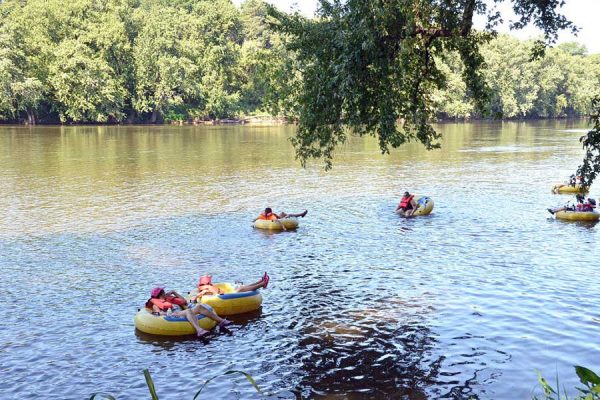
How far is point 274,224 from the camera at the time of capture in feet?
80.9

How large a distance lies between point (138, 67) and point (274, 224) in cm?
7521

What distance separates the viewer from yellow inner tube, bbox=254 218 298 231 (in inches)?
970

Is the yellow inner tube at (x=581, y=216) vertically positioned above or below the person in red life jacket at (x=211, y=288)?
above

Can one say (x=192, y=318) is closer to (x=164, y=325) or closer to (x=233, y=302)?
(x=164, y=325)

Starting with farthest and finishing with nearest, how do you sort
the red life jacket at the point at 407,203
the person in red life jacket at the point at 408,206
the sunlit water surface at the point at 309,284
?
the red life jacket at the point at 407,203, the person in red life jacket at the point at 408,206, the sunlit water surface at the point at 309,284

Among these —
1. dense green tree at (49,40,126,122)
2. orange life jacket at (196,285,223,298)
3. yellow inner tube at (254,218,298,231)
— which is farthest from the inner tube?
dense green tree at (49,40,126,122)

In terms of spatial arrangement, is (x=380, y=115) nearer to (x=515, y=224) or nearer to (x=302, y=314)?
(x=302, y=314)

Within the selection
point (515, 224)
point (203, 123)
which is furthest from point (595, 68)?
point (515, 224)

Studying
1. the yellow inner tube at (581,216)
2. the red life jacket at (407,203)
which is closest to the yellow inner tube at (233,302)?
the red life jacket at (407,203)

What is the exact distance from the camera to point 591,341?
13.6 m

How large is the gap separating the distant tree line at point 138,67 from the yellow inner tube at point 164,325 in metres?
57.1

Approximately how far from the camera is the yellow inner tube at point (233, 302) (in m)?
15.5

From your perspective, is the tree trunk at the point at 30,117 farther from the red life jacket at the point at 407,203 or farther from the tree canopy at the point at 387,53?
the tree canopy at the point at 387,53

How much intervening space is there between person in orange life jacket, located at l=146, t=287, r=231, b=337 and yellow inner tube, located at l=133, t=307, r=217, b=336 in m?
0.13
